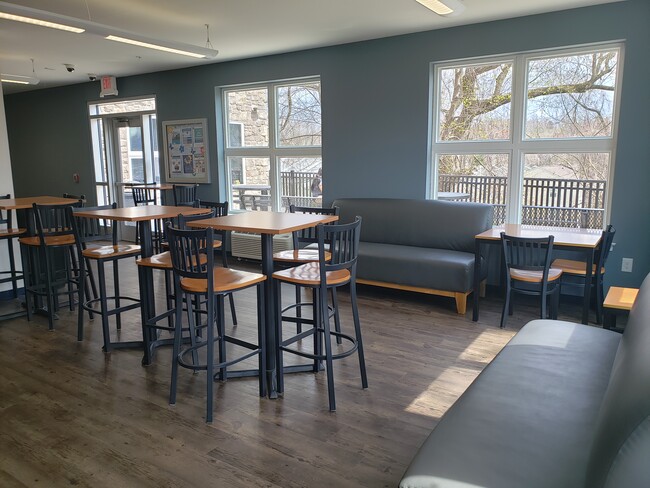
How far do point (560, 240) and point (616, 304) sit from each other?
141 cm

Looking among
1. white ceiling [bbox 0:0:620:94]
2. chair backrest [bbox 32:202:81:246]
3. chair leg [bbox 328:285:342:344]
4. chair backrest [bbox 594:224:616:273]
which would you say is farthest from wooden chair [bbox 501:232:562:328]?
chair backrest [bbox 32:202:81:246]

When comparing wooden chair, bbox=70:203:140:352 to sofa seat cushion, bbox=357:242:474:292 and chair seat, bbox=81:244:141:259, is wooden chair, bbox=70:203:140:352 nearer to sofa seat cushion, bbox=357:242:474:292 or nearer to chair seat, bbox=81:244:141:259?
chair seat, bbox=81:244:141:259

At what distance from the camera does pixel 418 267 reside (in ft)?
15.0

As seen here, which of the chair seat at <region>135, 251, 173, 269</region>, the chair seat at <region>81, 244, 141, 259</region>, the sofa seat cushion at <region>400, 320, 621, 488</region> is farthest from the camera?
the chair seat at <region>81, 244, 141, 259</region>

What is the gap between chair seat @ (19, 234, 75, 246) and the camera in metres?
3.97

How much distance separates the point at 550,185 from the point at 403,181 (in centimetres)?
148

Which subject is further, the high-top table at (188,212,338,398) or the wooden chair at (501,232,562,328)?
the wooden chair at (501,232,562,328)

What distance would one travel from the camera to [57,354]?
348 centimetres

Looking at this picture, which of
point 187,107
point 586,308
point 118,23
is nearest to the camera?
point 586,308

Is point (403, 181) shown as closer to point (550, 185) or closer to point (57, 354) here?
point (550, 185)

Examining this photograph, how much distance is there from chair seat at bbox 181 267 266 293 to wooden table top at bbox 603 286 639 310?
1.82 meters

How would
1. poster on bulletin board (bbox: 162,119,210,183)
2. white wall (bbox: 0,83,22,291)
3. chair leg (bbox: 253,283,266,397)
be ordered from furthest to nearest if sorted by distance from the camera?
poster on bulletin board (bbox: 162,119,210,183), white wall (bbox: 0,83,22,291), chair leg (bbox: 253,283,266,397)

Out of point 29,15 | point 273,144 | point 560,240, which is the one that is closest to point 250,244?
point 273,144

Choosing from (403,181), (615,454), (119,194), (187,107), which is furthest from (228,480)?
(119,194)
